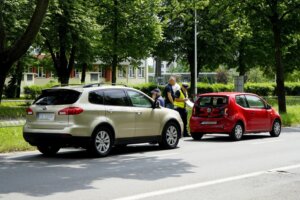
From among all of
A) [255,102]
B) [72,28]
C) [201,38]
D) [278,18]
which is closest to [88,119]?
[255,102]

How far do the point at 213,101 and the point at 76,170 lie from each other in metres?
7.92

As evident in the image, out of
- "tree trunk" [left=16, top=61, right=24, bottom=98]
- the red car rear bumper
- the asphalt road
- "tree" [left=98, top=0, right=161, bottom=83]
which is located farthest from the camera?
"tree trunk" [left=16, top=61, right=24, bottom=98]

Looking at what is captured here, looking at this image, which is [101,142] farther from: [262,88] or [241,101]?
[262,88]

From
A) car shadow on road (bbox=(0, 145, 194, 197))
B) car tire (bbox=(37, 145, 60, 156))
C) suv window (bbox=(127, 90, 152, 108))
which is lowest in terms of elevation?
car shadow on road (bbox=(0, 145, 194, 197))

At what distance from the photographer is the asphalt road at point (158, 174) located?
7.92 m

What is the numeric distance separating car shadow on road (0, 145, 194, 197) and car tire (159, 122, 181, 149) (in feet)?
2.63

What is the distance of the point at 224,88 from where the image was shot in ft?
199

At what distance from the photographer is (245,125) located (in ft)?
57.1

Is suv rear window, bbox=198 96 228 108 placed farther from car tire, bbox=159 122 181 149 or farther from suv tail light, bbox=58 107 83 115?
suv tail light, bbox=58 107 83 115

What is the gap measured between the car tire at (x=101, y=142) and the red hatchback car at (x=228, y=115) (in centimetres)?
523

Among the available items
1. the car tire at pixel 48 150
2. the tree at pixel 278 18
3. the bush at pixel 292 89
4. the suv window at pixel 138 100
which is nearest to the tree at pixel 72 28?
the tree at pixel 278 18

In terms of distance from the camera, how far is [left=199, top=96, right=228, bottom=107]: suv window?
1720 centimetres

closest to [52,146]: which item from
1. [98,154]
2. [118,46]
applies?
[98,154]

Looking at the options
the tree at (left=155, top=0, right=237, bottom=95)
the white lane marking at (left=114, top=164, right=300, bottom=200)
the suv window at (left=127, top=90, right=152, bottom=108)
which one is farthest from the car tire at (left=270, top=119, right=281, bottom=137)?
the tree at (left=155, top=0, right=237, bottom=95)
